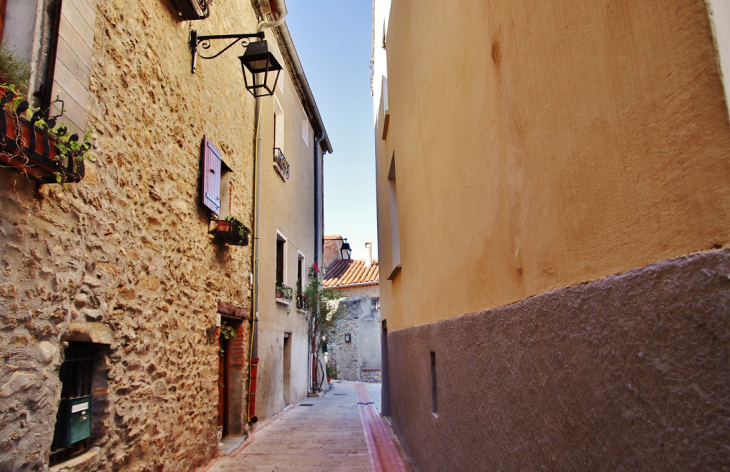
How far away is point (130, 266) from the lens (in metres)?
4.27

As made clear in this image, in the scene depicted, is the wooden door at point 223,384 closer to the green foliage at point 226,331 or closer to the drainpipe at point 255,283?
the green foliage at point 226,331

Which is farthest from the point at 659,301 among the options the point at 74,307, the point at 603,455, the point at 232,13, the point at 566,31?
the point at 232,13

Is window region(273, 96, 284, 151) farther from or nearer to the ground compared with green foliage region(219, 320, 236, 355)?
farther from the ground

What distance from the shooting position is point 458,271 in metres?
3.36

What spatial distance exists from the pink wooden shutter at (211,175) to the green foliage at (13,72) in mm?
3190

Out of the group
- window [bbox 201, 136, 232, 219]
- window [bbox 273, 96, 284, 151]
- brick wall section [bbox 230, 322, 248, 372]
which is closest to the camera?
window [bbox 201, 136, 232, 219]

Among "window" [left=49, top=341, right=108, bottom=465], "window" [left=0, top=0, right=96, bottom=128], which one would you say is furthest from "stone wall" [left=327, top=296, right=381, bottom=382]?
"window" [left=0, top=0, right=96, bottom=128]

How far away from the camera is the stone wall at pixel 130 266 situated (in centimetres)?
286

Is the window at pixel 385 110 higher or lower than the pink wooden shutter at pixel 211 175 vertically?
higher

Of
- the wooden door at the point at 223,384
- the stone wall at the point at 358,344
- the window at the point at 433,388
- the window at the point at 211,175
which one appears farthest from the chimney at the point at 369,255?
the window at the point at 433,388

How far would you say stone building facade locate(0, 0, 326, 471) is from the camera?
290cm

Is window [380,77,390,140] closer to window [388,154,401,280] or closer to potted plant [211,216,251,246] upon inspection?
window [388,154,401,280]

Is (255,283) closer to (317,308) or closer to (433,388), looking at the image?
(433,388)

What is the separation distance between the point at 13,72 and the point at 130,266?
190 centimetres
